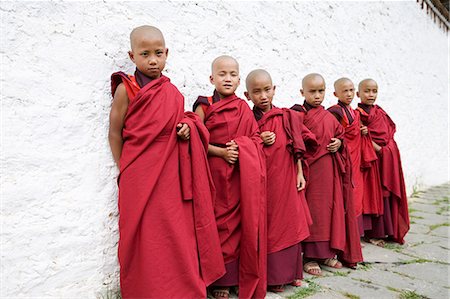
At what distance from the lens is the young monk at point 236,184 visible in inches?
89.0

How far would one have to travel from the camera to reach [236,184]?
7.73 ft

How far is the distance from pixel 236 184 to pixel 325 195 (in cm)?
91

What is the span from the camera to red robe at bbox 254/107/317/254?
8.17ft

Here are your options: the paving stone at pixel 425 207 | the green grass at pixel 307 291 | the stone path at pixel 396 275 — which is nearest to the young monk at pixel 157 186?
the green grass at pixel 307 291

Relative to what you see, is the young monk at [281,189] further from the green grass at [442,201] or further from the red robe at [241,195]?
the green grass at [442,201]

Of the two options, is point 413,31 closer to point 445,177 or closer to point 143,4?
point 445,177

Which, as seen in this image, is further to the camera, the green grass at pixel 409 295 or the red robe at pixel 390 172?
the red robe at pixel 390 172

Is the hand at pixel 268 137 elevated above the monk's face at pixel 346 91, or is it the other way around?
the monk's face at pixel 346 91

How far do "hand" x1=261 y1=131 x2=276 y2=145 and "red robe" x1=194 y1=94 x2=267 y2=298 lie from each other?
10 centimetres

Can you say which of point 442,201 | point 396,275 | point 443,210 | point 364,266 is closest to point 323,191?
point 364,266

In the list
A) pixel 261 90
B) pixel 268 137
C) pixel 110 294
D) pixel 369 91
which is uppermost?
pixel 369 91

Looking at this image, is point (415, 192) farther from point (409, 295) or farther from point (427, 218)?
point (409, 295)

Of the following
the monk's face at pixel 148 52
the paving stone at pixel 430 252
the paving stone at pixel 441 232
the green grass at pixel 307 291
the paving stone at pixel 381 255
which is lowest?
the paving stone at pixel 441 232

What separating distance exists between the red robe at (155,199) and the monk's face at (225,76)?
0.42m
